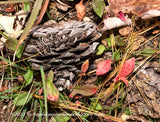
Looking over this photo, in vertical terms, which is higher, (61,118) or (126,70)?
(126,70)

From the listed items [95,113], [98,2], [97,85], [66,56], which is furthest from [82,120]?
[98,2]

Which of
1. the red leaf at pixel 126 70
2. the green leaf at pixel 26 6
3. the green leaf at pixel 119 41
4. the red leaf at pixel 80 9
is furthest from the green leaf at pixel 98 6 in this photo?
the green leaf at pixel 26 6

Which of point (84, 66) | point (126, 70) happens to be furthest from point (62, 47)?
point (126, 70)

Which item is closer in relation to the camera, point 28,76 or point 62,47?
point 62,47

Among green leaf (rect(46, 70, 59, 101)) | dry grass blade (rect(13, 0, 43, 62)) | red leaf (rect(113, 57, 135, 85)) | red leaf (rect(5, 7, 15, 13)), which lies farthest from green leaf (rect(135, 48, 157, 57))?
red leaf (rect(5, 7, 15, 13))

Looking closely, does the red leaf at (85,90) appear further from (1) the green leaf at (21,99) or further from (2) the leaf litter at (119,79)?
(1) the green leaf at (21,99)

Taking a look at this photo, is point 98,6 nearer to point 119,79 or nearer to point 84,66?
point 84,66

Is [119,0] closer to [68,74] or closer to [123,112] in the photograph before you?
[68,74]
